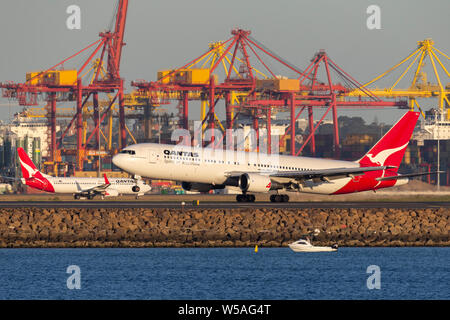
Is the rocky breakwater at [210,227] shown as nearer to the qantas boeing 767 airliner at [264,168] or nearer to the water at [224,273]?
the water at [224,273]

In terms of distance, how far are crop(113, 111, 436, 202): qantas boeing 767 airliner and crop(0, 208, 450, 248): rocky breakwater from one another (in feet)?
26.3

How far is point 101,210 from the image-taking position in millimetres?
56094

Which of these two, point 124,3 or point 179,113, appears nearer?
point 124,3

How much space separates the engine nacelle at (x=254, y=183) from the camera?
64.6 metres

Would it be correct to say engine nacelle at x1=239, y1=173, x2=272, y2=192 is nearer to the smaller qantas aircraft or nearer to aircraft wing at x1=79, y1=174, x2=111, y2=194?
aircraft wing at x1=79, y1=174, x2=111, y2=194

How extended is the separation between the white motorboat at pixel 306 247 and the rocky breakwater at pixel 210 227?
2.29m

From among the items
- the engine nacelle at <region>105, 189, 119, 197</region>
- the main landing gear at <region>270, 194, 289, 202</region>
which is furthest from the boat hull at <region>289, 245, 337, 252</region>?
the engine nacelle at <region>105, 189, 119, 197</region>

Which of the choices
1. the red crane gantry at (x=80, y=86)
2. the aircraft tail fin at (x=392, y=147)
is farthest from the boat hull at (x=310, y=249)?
the red crane gantry at (x=80, y=86)

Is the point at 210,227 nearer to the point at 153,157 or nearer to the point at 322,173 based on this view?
the point at 153,157
